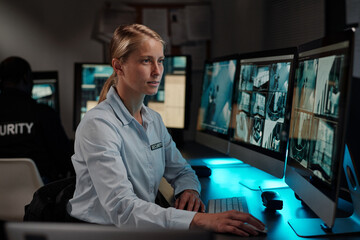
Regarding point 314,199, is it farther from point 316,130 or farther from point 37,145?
point 37,145

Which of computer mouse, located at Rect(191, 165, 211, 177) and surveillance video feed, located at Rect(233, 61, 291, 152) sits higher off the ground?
surveillance video feed, located at Rect(233, 61, 291, 152)

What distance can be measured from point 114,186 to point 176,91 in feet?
4.57

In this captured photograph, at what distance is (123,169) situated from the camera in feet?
3.99

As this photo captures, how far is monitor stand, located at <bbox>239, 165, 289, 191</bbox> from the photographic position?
165 centimetres

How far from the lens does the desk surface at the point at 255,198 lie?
115cm

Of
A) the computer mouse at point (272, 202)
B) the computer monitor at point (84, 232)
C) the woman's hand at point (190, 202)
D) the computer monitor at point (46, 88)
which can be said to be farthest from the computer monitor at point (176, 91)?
the computer monitor at point (84, 232)

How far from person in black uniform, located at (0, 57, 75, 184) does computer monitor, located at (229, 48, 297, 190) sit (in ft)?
3.49

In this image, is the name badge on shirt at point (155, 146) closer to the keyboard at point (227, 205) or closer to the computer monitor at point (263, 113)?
the keyboard at point (227, 205)

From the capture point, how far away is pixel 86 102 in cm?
273

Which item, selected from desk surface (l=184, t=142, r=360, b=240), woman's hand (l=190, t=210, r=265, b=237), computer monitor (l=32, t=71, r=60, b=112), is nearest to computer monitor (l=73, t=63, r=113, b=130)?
computer monitor (l=32, t=71, r=60, b=112)

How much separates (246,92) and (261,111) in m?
0.18

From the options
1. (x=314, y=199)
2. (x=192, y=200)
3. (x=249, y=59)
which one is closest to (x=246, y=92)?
(x=249, y=59)

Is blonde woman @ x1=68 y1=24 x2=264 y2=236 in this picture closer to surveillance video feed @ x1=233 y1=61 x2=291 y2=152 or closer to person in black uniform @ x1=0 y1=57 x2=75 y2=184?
surveillance video feed @ x1=233 y1=61 x2=291 y2=152

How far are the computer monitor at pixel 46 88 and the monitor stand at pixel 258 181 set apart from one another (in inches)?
59.7
